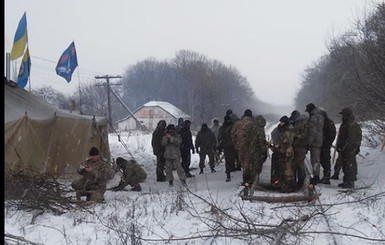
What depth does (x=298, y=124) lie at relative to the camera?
32.6ft

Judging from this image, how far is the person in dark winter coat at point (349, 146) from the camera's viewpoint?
33.3ft

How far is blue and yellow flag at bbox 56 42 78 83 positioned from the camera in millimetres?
18297

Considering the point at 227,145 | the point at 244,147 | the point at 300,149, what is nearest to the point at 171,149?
the point at 227,145

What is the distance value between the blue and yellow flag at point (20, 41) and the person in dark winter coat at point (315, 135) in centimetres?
993

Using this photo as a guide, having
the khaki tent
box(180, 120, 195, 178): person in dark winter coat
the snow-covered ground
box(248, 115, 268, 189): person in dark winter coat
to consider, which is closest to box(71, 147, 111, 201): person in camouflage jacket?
the snow-covered ground

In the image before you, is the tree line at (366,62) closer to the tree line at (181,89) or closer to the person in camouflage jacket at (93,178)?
the person in camouflage jacket at (93,178)

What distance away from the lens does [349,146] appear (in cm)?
1027

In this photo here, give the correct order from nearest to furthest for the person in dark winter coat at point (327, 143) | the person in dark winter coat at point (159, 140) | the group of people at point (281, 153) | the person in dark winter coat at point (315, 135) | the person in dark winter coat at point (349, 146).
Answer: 1. the group of people at point (281, 153)
2. the person in dark winter coat at point (349, 146)
3. the person in dark winter coat at point (315, 135)
4. the person in dark winter coat at point (327, 143)
5. the person in dark winter coat at point (159, 140)

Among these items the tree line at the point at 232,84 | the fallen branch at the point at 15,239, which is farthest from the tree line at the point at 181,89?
the fallen branch at the point at 15,239

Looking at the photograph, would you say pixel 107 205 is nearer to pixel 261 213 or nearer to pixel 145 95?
pixel 261 213

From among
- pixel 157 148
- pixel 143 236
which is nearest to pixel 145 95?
pixel 157 148

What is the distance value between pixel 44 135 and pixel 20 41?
4.08 m

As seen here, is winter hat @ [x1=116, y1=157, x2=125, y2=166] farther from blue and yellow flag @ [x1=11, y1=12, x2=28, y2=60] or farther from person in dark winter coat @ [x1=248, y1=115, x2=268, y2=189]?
blue and yellow flag @ [x1=11, y1=12, x2=28, y2=60]

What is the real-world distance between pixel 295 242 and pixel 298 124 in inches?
169
